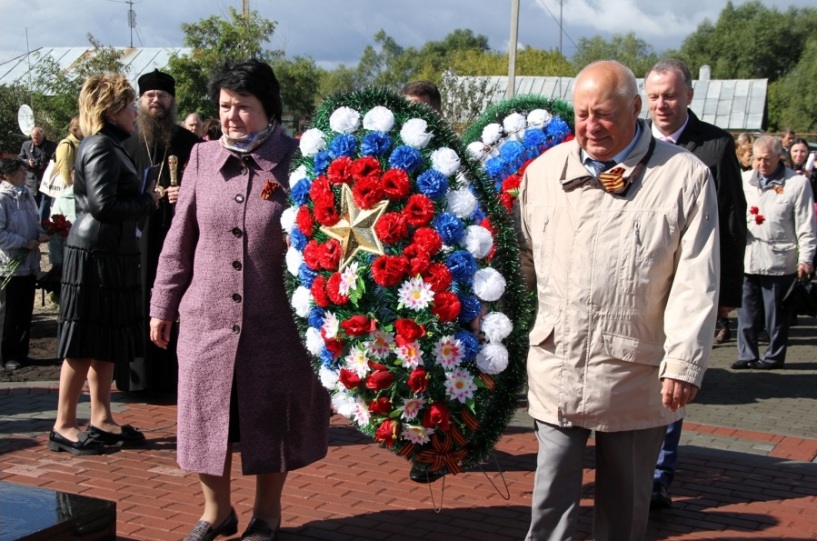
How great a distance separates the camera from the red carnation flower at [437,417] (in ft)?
12.6

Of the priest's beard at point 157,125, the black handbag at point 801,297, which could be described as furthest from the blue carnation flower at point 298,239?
the black handbag at point 801,297

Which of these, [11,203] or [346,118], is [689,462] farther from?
[11,203]

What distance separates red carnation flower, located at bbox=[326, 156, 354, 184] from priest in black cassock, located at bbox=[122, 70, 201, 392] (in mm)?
2776

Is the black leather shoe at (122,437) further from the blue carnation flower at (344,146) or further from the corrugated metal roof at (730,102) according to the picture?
the corrugated metal roof at (730,102)

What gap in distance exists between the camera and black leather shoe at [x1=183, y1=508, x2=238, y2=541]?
445 cm

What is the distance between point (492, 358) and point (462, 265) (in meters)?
0.38

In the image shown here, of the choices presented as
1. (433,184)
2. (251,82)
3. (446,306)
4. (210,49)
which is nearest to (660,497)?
(446,306)

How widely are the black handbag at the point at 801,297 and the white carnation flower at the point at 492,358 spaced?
7.11 m

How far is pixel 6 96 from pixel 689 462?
26.0 metres

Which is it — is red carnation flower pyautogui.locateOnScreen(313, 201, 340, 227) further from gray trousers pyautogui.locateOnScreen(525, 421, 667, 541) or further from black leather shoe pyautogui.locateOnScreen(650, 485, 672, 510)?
black leather shoe pyautogui.locateOnScreen(650, 485, 672, 510)

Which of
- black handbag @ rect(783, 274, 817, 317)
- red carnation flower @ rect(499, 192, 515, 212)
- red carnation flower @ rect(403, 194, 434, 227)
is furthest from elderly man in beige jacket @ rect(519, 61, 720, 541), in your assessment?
black handbag @ rect(783, 274, 817, 317)

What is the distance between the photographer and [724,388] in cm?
903

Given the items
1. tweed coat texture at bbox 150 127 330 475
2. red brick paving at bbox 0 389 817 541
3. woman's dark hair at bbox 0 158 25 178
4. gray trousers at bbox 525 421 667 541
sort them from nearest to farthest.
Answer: gray trousers at bbox 525 421 667 541
tweed coat texture at bbox 150 127 330 475
red brick paving at bbox 0 389 817 541
woman's dark hair at bbox 0 158 25 178

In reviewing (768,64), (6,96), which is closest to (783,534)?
(6,96)
